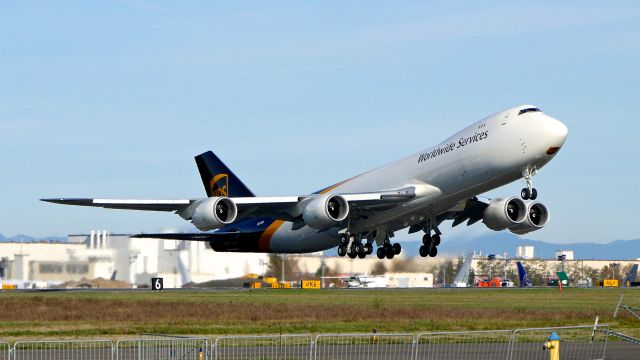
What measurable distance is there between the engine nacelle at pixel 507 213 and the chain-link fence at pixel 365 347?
18.1 m

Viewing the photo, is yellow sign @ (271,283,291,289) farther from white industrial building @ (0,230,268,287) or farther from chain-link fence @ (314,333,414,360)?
chain-link fence @ (314,333,414,360)

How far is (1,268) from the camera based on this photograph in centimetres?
8056

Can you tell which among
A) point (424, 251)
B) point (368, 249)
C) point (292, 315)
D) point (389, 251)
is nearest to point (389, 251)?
point (389, 251)

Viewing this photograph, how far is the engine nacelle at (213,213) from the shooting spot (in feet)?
151

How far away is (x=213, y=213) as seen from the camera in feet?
150

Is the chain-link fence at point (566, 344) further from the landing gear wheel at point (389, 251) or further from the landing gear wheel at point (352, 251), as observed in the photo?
the landing gear wheel at point (389, 251)

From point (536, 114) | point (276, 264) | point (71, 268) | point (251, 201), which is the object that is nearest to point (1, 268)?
point (71, 268)

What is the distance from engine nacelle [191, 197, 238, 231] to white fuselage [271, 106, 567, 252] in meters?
7.16

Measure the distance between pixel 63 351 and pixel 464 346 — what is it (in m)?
12.0

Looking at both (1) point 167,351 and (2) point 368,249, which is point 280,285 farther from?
(1) point 167,351

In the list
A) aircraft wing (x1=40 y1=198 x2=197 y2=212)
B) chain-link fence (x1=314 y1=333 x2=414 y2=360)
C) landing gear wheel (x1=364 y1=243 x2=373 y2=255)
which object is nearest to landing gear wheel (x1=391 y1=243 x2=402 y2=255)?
landing gear wheel (x1=364 y1=243 x2=373 y2=255)

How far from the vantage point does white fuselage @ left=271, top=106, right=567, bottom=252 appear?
40688 mm

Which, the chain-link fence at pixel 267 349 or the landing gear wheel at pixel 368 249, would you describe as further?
the landing gear wheel at pixel 368 249

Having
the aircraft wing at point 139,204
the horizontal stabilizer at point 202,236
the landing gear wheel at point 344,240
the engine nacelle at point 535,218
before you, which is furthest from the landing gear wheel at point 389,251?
the aircraft wing at point 139,204
